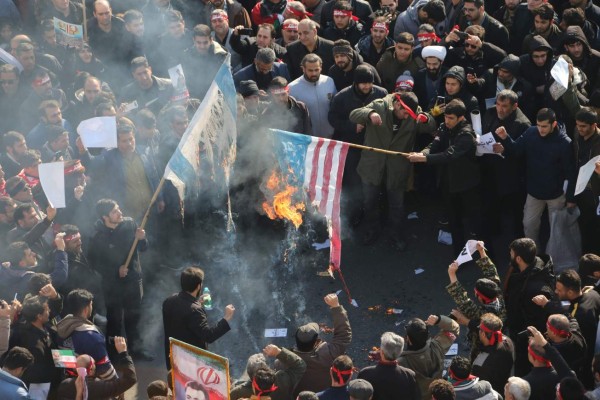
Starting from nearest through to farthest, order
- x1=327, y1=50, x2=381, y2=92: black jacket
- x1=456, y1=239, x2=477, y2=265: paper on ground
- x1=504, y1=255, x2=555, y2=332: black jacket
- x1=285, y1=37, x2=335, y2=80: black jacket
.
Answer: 1. x1=504, y1=255, x2=555, y2=332: black jacket
2. x1=456, y1=239, x2=477, y2=265: paper on ground
3. x1=327, y1=50, x2=381, y2=92: black jacket
4. x1=285, y1=37, x2=335, y2=80: black jacket

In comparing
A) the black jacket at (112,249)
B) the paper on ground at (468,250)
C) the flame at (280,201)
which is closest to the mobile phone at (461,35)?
the flame at (280,201)

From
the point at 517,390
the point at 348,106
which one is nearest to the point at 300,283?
the point at 348,106

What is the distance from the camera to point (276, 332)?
10.9 metres

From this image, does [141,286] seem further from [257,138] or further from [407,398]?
[407,398]

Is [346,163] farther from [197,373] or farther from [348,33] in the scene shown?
[197,373]

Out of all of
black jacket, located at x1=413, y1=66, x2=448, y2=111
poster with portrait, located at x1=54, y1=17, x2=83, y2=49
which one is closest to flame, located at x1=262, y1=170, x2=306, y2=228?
black jacket, located at x1=413, y1=66, x2=448, y2=111

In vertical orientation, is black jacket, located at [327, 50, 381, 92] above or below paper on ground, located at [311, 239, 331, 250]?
above

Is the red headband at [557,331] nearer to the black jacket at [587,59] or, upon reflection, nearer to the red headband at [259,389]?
the red headband at [259,389]

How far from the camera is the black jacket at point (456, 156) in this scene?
11.2 m

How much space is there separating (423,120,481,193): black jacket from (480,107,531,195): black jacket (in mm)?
260

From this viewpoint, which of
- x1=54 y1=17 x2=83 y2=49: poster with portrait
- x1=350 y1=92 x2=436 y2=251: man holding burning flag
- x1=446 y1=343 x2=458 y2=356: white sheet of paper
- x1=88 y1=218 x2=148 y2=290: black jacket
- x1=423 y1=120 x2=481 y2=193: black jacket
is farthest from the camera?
x1=54 y1=17 x2=83 y2=49: poster with portrait

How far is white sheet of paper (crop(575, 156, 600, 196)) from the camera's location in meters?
10.4

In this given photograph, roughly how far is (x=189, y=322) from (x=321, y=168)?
7.81ft

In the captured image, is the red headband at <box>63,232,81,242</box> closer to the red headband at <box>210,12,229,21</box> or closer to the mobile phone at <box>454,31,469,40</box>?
the red headband at <box>210,12,229,21</box>
